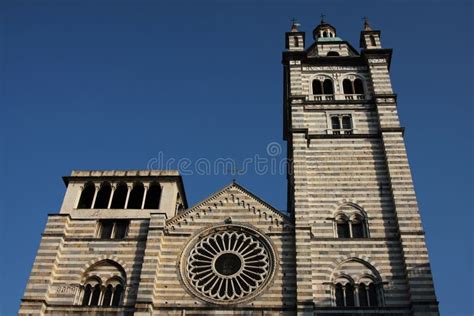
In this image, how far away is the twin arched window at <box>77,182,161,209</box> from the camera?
2620 centimetres

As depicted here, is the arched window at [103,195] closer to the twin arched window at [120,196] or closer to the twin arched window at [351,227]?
the twin arched window at [120,196]

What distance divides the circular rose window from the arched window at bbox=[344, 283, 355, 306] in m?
3.18

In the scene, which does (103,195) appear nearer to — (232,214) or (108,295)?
(108,295)

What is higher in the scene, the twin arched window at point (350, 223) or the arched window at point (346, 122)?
the arched window at point (346, 122)

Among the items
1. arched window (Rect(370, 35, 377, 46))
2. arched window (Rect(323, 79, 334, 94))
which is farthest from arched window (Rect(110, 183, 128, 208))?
arched window (Rect(370, 35, 377, 46))

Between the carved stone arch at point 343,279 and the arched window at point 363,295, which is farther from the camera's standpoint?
the carved stone arch at point 343,279

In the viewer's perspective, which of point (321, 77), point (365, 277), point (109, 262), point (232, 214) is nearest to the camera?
point (365, 277)

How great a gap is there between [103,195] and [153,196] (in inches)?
96.2

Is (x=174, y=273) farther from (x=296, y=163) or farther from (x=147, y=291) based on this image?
(x=296, y=163)

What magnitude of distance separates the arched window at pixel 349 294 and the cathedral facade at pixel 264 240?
4 cm

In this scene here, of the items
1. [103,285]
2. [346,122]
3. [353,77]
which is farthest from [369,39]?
[103,285]

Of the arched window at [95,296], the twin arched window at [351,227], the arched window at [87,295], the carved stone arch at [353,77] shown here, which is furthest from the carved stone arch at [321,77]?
the arched window at [87,295]

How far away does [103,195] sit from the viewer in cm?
2669

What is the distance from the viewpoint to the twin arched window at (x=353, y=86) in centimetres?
3063
